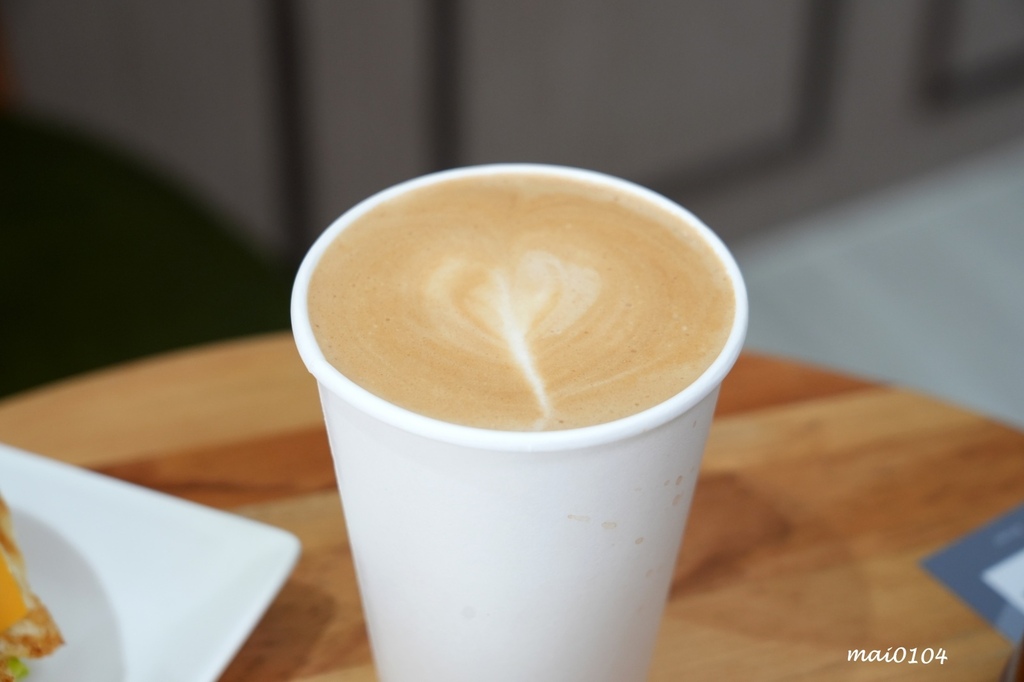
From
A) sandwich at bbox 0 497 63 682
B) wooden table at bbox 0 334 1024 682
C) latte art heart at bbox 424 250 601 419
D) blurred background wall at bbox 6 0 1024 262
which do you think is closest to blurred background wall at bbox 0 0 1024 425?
blurred background wall at bbox 6 0 1024 262

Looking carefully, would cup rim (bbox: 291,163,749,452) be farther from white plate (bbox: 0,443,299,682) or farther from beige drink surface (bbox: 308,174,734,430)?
white plate (bbox: 0,443,299,682)

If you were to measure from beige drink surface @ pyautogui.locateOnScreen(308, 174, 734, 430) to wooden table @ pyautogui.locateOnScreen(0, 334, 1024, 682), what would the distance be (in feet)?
0.72

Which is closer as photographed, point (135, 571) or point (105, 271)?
point (135, 571)

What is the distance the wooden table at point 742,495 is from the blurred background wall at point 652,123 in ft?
1.19

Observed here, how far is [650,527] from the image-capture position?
475mm

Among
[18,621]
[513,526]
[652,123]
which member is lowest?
[652,123]

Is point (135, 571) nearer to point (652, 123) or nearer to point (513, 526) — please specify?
point (513, 526)

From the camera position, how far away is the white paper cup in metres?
0.43

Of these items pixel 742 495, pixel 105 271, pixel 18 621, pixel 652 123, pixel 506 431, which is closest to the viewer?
pixel 506 431

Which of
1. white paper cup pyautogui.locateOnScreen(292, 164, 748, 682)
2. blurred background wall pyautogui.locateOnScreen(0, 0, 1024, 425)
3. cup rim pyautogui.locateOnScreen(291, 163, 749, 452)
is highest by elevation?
cup rim pyautogui.locateOnScreen(291, 163, 749, 452)

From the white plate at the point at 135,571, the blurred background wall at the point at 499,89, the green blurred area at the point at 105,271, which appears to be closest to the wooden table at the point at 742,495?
the white plate at the point at 135,571

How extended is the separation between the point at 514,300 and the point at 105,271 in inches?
30.1

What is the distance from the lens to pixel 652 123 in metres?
1.76

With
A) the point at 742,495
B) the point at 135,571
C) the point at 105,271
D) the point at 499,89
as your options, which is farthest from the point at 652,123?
the point at 135,571
